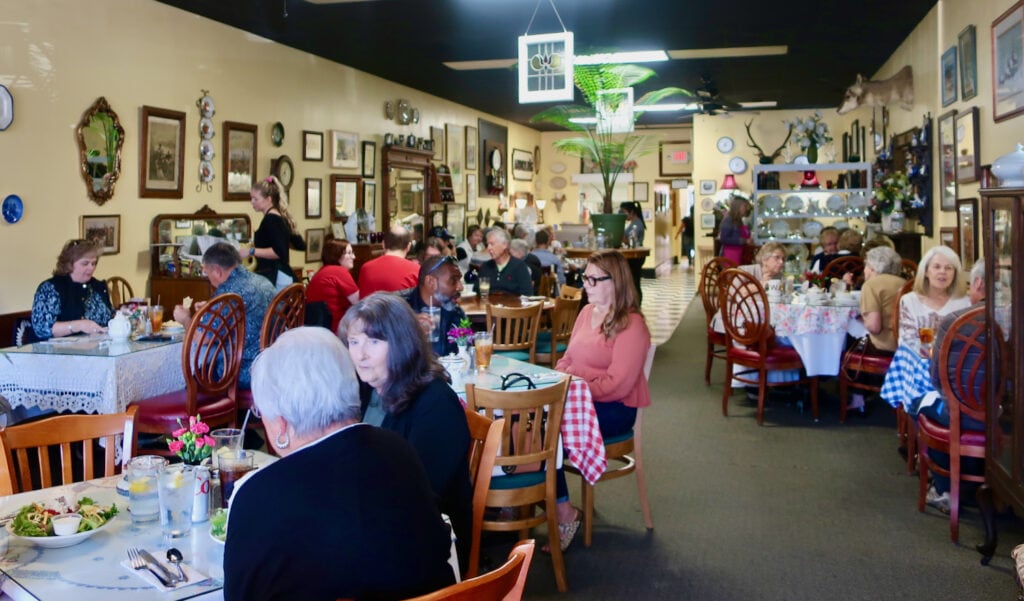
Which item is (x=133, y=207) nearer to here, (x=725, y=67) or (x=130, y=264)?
(x=130, y=264)

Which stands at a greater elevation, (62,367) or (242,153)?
(242,153)

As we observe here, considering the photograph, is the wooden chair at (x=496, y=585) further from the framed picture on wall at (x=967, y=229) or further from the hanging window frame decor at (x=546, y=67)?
the framed picture on wall at (x=967, y=229)

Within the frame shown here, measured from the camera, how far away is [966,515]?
14.6 ft

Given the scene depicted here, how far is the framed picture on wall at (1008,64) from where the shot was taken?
18.0 ft

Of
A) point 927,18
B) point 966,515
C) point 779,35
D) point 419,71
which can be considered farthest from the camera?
point 419,71

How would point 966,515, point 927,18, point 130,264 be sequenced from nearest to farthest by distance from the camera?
point 966,515 < point 130,264 < point 927,18

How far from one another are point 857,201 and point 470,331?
7531 millimetres

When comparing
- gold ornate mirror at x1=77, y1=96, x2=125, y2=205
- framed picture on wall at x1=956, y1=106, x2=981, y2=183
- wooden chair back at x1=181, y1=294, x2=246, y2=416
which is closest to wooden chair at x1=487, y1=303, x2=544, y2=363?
wooden chair back at x1=181, y1=294, x2=246, y2=416

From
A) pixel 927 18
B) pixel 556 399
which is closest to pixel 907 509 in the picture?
pixel 556 399

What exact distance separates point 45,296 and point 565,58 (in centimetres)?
352

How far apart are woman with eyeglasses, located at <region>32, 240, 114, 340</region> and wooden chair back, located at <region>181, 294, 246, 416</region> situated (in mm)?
688

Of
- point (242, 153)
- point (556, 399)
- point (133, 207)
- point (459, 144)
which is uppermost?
point (459, 144)

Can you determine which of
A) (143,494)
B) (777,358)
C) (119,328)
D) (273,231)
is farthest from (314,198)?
(143,494)

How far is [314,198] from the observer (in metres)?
9.89
